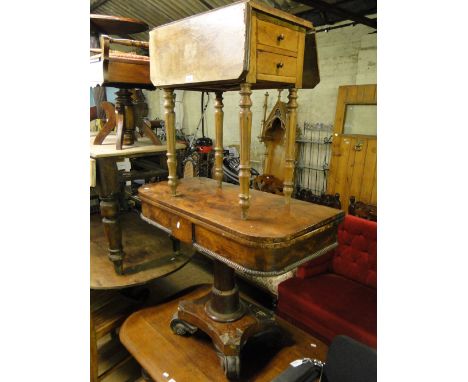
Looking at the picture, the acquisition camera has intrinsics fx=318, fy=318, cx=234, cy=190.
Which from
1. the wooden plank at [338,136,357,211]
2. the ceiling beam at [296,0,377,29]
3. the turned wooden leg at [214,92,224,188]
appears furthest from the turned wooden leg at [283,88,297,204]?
the wooden plank at [338,136,357,211]

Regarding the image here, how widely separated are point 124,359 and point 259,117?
3671 mm

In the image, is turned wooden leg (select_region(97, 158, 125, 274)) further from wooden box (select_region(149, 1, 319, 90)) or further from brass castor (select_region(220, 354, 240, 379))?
brass castor (select_region(220, 354, 240, 379))

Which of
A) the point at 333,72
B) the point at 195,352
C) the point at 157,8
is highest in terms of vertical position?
the point at 157,8

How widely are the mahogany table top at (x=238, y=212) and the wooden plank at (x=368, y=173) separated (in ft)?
7.76

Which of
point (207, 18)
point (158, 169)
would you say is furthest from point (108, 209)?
point (207, 18)

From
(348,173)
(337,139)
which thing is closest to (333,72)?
(337,139)

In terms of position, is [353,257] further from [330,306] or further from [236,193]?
[236,193]

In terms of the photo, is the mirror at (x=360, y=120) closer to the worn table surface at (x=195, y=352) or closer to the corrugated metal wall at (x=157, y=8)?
the corrugated metal wall at (x=157, y=8)

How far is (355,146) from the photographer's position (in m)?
3.62

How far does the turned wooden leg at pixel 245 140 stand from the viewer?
106 centimetres

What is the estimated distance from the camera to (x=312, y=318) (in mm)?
2145

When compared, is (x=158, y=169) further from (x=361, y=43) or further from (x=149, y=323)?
(x=361, y=43)

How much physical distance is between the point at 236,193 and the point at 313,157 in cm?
295

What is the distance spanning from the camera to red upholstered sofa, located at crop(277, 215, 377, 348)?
6.54 ft
